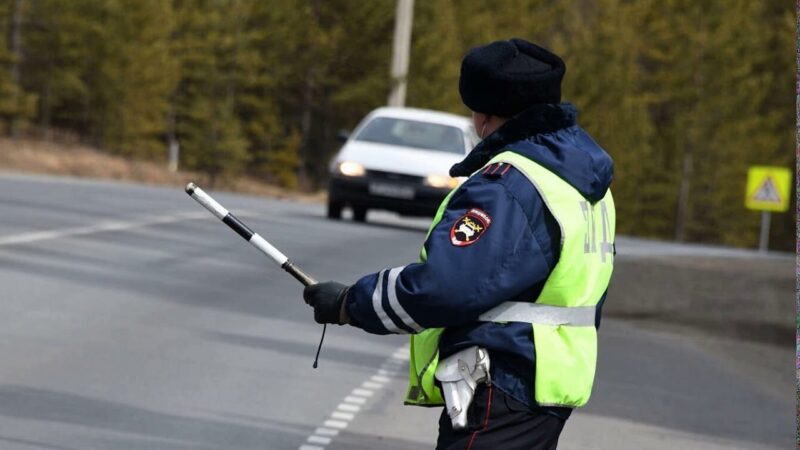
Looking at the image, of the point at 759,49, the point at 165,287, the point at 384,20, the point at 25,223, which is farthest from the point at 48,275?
the point at 759,49

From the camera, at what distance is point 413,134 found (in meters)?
24.3

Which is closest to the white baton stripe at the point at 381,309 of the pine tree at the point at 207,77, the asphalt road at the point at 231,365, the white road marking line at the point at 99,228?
the asphalt road at the point at 231,365

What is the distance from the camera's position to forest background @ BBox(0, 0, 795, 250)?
77375mm

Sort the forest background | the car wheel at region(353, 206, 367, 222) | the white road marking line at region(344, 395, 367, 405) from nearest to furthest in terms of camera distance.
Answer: the white road marking line at region(344, 395, 367, 405) → the car wheel at region(353, 206, 367, 222) → the forest background

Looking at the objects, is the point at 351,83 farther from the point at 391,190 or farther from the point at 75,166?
the point at 391,190

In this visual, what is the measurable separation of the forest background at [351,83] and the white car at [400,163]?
4983 centimetres

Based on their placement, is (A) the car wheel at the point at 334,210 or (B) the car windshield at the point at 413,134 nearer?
(B) the car windshield at the point at 413,134

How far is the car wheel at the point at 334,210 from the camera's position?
82.1 ft

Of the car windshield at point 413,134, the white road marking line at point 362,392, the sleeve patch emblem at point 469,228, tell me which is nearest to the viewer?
the sleeve patch emblem at point 469,228

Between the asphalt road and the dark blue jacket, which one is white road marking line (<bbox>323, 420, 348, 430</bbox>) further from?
the dark blue jacket

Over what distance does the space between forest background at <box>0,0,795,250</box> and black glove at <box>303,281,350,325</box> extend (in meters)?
69.4

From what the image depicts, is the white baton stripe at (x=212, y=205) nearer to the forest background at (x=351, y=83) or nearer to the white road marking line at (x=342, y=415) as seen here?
the white road marking line at (x=342, y=415)

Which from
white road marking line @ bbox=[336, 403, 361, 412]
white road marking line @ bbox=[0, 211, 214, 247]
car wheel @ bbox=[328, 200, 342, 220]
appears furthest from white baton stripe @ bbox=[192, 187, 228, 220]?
car wheel @ bbox=[328, 200, 342, 220]

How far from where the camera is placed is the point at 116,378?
1012 cm
